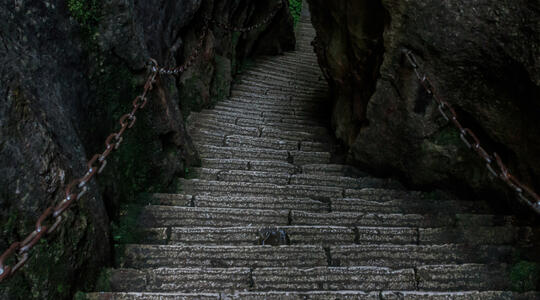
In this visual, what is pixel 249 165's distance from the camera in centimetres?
511

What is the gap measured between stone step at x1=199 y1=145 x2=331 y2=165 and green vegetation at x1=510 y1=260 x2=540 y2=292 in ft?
9.46

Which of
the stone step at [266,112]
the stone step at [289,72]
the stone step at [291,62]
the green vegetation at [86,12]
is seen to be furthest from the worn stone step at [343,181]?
the stone step at [291,62]

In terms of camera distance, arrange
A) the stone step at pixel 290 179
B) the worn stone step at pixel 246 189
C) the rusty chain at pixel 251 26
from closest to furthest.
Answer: the worn stone step at pixel 246 189 → the stone step at pixel 290 179 → the rusty chain at pixel 251 26

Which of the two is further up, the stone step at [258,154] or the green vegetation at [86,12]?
the green vegetation at [86,12]

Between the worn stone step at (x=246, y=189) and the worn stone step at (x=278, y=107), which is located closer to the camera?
the worn stone step at (x=246, y=189)

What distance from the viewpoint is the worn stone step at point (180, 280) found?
2.80 metres

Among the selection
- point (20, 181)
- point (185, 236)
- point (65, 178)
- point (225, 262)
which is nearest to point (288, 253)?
point (225, 262)

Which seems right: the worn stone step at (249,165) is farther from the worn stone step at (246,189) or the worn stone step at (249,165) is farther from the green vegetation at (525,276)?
the green vegetation at (525,276)

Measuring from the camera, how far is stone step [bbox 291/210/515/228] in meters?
3.84

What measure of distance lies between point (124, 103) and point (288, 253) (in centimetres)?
184

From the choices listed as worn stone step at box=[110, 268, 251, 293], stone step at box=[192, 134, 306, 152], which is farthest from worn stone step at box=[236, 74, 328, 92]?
worn stone step at box=[110, 268, 251, 293]

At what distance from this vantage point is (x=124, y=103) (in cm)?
365

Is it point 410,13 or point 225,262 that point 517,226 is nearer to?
point 410,13

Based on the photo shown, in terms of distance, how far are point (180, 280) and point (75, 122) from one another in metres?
1.29
